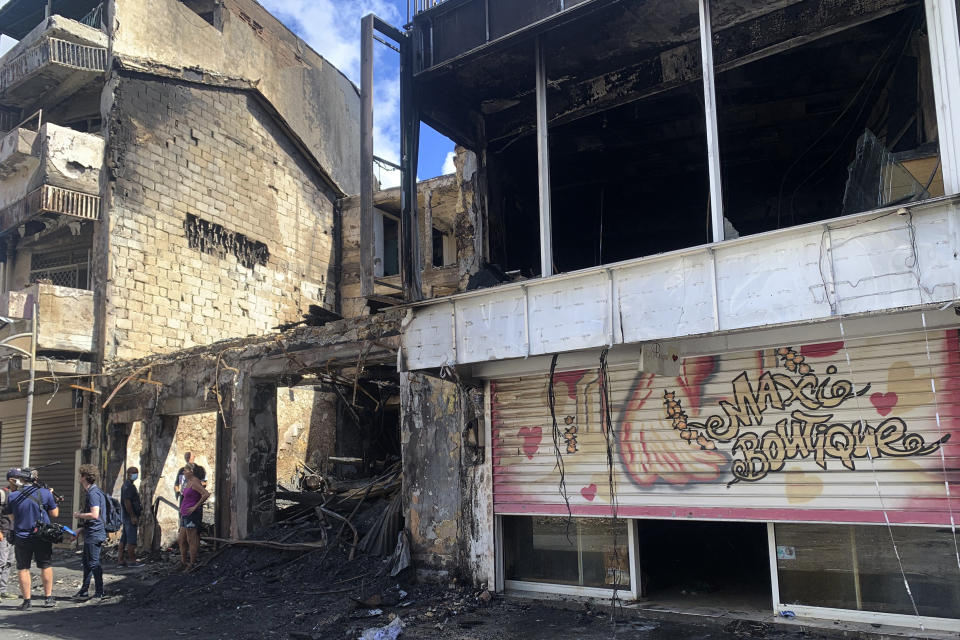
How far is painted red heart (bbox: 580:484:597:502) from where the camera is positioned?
836cm

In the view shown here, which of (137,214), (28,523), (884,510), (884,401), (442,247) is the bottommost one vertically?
(28,523)

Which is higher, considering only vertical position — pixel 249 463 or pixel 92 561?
pixel 249 463

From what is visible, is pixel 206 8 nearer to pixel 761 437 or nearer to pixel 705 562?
pixel 705 562

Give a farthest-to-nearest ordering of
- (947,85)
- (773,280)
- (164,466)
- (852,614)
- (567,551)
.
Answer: (164,466)
(567,551)
(852,614)
(773,280)
(947,85)

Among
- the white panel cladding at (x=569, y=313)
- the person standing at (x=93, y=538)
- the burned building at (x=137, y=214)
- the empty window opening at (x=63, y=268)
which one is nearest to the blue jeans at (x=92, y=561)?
A: the person standing at (x=93, y=538)

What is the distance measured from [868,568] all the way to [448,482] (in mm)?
5025

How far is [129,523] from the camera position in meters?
13.1

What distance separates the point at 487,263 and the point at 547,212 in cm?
236

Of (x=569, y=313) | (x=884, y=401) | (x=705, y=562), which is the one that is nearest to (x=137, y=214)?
(x=569, y=313)

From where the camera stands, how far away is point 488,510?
9094 mm

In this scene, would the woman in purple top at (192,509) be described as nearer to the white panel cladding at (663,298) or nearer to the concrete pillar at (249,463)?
the concrete pillar at (249,463)

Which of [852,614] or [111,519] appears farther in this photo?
[111,519]

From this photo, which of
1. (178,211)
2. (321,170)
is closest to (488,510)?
(178,211)

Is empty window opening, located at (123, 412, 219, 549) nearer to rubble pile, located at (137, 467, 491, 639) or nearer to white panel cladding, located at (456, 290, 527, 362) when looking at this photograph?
rubble pile, located at (137, 467, 491, 639)
